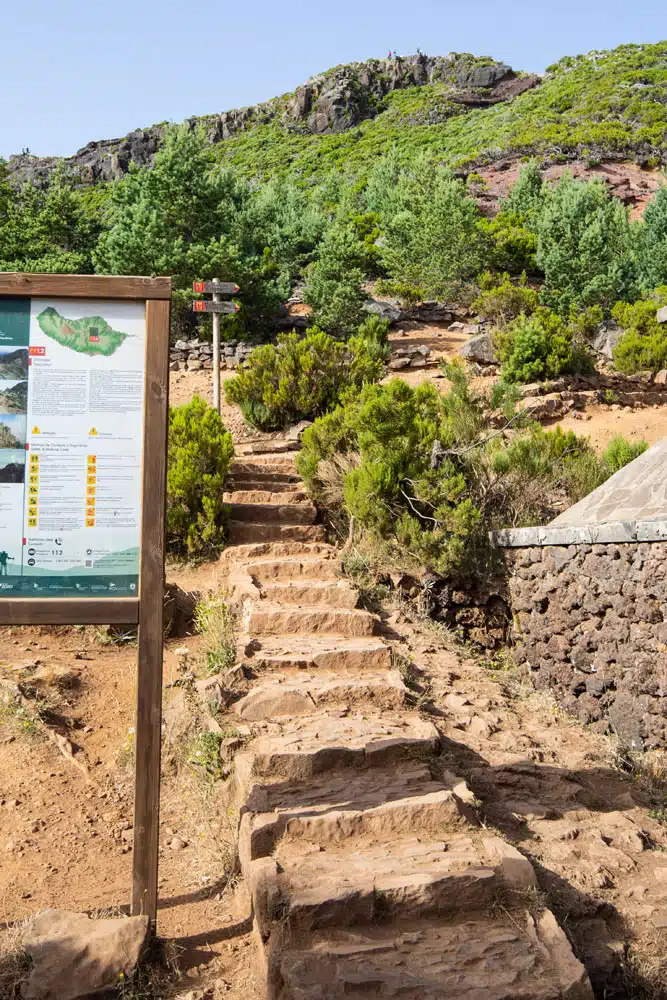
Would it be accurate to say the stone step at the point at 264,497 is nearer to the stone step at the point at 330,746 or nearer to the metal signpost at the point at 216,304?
the metal signpost at the point at 216,304

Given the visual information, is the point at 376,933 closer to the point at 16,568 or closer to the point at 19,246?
the point at 16,568

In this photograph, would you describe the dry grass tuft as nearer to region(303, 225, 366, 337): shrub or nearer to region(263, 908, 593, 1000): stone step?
region(263, 908, 593, 1000): stone step

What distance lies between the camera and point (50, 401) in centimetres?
297

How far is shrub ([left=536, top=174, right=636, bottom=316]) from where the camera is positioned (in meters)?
21.4

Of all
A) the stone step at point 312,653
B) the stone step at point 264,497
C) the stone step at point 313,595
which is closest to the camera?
the stone step at point 312,653

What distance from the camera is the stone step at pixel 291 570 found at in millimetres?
6738

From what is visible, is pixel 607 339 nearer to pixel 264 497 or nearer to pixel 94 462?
pixel 264 497

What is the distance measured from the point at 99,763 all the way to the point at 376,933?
7.38 feet

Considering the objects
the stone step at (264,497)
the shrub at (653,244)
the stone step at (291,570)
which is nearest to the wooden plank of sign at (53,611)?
the stone step at (291,570)

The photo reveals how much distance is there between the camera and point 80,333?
9.84 ft

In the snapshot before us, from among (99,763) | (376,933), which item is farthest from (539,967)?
(99,763)

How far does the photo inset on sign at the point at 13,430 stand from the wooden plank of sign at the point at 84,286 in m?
0.49

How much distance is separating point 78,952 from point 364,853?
1278 mm

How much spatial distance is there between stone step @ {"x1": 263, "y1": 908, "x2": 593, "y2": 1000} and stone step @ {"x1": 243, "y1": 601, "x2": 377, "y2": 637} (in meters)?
2.94
